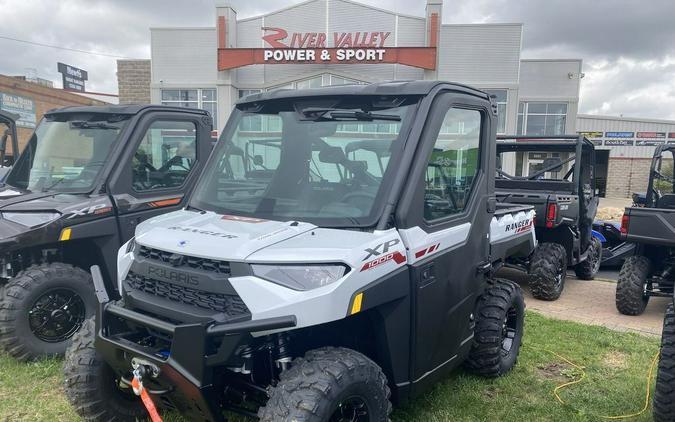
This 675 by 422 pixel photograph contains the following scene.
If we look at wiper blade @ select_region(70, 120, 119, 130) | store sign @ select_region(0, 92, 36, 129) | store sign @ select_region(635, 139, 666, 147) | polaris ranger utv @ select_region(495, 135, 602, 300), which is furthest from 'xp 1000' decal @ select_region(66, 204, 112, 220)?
store sign @ select_region(635, 139, 666, 147)

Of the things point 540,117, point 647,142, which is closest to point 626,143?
point 647,142

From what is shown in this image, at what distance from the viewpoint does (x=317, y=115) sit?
3334 millimetres

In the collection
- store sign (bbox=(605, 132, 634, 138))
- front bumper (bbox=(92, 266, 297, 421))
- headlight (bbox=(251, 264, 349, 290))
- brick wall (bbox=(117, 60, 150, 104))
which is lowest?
front bumper (bbox=(92, 266, 297, 421))

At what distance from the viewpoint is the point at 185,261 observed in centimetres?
278

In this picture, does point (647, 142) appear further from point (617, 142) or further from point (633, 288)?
point (633, 288)

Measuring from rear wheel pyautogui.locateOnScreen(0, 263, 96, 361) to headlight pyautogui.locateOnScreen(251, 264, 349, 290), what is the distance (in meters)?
2.98

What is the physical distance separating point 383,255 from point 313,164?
0.82 metres

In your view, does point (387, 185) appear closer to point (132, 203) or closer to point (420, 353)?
point (420, 353)

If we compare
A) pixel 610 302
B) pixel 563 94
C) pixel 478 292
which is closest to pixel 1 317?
pixel 478 292

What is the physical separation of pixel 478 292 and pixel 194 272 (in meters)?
2.15

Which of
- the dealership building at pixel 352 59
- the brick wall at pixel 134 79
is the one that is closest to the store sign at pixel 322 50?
the dealership building at pixel 352 59

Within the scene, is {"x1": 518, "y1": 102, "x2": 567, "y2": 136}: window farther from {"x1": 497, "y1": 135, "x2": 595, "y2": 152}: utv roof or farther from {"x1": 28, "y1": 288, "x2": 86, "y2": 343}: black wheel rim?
{"x1": 28, "y1": 288, "x2": 86, "y2": 343}: black wheel rim

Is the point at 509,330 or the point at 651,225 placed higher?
the point at 651,225

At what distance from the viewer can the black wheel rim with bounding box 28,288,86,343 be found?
4.63m
